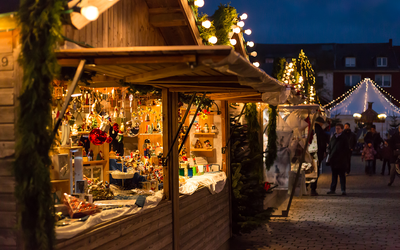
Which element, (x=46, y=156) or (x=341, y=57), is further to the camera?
(x=341, y=57)

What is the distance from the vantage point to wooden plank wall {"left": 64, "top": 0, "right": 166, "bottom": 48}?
4.46 m

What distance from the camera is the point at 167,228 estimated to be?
5.18 m

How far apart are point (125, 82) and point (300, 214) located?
21.0ft

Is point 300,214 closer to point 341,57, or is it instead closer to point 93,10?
point 93,10

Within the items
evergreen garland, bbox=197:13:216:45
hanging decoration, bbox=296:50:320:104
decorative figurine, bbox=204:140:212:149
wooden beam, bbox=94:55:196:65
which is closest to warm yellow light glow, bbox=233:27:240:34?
evergreen garland, bbox=197:13:216:45

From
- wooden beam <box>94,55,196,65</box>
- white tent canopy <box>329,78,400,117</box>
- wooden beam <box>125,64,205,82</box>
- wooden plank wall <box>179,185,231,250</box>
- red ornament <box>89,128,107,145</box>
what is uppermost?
white tent canopy <box>329,78,400,117</box>

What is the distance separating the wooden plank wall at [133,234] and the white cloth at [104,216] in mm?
47

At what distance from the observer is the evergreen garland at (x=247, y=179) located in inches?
306

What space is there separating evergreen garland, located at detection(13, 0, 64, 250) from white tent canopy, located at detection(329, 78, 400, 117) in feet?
66.5

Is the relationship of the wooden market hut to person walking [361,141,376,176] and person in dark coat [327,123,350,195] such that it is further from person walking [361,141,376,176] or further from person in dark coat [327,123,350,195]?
person walking [361,141,376,176]

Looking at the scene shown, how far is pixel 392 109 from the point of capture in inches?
840

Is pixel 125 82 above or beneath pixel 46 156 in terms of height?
above

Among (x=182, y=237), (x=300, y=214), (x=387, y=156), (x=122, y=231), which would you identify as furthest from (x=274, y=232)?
(x=387, y=156)

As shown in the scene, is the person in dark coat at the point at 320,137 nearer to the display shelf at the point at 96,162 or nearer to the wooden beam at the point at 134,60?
the display shelf at the point at 96,162
